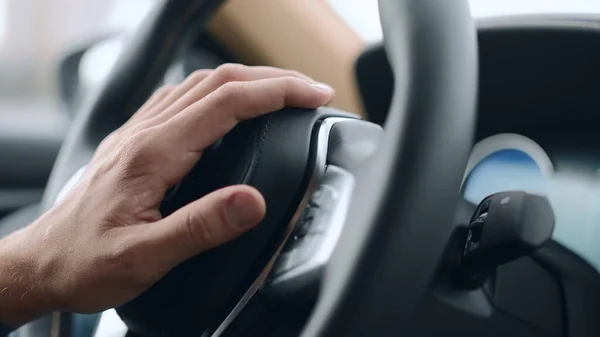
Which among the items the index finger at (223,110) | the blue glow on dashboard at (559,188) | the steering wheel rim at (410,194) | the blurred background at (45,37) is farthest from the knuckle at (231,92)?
the blurred background at (45,37)

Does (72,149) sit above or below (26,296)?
above

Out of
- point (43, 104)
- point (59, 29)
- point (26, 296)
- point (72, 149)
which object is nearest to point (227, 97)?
point (26, 296)

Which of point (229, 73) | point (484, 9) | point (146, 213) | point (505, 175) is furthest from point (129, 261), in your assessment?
point (484, 9)

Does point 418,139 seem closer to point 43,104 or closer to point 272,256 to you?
point 272,256

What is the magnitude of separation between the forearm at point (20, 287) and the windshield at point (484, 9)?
30 centimetres

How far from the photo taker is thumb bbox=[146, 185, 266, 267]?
0.39 meters

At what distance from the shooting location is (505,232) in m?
0.37

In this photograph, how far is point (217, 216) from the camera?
396 millimetres

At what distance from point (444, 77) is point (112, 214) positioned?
0.22m

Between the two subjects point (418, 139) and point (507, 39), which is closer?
point (418, 139)

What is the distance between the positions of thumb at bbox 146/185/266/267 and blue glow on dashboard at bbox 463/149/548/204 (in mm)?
315

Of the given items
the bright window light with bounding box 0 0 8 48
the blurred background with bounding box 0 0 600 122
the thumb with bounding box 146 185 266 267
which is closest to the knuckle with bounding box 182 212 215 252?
the thumb with bounding box 146 185 266 267

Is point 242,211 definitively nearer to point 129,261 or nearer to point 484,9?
point 129,261

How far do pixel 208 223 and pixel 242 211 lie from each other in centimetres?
2
